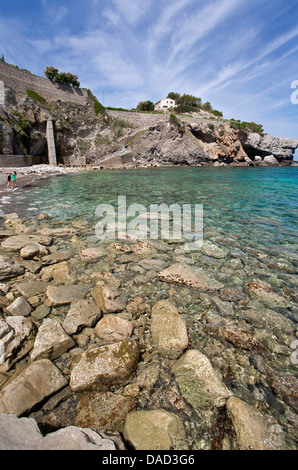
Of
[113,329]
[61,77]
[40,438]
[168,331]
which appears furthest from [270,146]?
[40,438]

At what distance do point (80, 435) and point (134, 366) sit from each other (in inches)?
40.8

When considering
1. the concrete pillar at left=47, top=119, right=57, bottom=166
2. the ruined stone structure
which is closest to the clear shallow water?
the ruined stone structure

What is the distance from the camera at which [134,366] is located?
2660 millimetres

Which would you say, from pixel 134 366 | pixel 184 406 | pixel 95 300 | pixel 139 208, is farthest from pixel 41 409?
pixel 139 208

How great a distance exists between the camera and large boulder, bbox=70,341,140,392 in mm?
2418

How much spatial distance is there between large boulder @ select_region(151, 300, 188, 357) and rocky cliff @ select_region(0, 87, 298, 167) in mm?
41750

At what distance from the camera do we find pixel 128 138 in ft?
181

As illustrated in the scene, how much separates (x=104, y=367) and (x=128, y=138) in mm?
59306

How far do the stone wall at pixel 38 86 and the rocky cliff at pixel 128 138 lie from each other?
181cm

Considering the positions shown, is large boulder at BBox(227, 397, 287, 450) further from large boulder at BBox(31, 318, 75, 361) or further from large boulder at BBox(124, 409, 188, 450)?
large boulder at BBox(31, 318, 75, 361)

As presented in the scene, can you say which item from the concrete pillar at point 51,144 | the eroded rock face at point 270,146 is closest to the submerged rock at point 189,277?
the concrete pillar at point 51,144

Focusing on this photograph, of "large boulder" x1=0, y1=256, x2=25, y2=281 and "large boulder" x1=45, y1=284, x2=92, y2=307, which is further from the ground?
"large boulder" x1=0, y1=256, x2=25, y2=281
